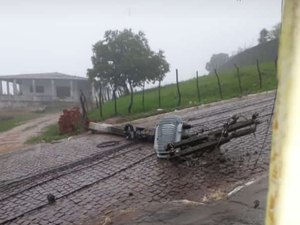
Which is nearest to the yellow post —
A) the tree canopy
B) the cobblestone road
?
the cobblestone road

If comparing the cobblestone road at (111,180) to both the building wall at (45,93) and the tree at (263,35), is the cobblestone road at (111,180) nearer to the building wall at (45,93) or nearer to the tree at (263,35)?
the building wall at (45,93)

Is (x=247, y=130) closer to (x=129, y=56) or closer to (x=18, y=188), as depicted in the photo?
(x=18, y=188)

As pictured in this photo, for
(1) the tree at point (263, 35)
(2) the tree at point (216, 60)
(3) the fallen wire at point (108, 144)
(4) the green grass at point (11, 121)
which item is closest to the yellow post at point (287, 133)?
(3) the fallen wire at point (108, 144)

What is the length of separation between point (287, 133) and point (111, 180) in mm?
6929

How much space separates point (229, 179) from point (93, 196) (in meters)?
2.50

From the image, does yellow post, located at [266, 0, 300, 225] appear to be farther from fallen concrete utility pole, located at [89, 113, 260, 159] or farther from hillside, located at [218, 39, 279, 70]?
hillside, located at [218, 39, 279, 70]

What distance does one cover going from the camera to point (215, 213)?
5.11 m

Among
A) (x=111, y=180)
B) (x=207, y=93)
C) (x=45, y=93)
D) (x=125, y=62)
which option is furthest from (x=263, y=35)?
(x=111, y=180)

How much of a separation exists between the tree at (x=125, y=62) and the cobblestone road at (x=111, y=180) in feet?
85.3

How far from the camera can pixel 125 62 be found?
119 ft

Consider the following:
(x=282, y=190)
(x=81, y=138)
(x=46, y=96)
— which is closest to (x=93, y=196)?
(x=282, y=190)

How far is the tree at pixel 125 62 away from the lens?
121 ft

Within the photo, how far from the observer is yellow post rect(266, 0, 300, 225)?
47.2 inches

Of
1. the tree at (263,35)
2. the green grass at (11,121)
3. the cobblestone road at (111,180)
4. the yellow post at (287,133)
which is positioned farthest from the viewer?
the tree at (263,35)
